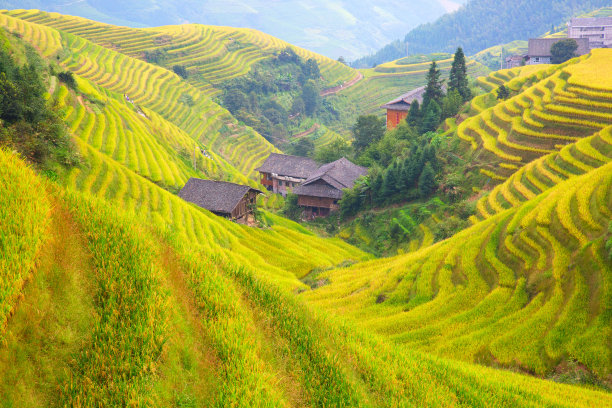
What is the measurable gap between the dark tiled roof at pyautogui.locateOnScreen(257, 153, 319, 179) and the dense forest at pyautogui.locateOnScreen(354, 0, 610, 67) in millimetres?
106992

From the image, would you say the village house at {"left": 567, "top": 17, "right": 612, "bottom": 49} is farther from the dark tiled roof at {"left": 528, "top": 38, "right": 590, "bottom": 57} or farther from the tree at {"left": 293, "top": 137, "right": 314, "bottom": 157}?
the tree at {"left": 293, "top": 137, "right": 314, "bottom": 157}

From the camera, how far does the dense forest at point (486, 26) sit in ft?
433

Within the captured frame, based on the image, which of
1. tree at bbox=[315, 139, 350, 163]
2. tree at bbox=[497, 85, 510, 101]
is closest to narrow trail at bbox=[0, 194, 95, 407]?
tree at bbox=[497, 85, 510, 101]

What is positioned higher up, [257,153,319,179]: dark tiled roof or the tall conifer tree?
the tall conifer tree

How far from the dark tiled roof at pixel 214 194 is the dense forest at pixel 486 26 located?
124 metres

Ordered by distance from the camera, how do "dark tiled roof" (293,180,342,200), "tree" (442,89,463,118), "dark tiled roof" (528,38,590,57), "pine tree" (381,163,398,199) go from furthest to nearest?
"dark tiled roof" (528,38,590,57) → "tree" (442,89,463,118) → "dark tiled roof" (293,180,342,200) → "pine tree" (381,163,398,199)

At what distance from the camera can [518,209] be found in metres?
15.7

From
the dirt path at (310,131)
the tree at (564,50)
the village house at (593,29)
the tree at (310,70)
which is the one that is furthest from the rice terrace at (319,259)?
the tree at (310,70)

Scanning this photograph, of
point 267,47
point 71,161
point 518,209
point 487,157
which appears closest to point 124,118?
point 71,161

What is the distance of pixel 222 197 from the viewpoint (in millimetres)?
27422

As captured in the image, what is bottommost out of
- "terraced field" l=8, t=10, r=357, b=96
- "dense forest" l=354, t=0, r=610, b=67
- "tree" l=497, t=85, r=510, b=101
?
"tree" l=497, t=85, r=510, b=101

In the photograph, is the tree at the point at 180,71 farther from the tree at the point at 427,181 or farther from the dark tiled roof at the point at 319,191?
the tree at the point at 427,181

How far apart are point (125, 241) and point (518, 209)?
46.1 feet

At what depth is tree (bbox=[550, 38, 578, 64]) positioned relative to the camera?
50.6m
